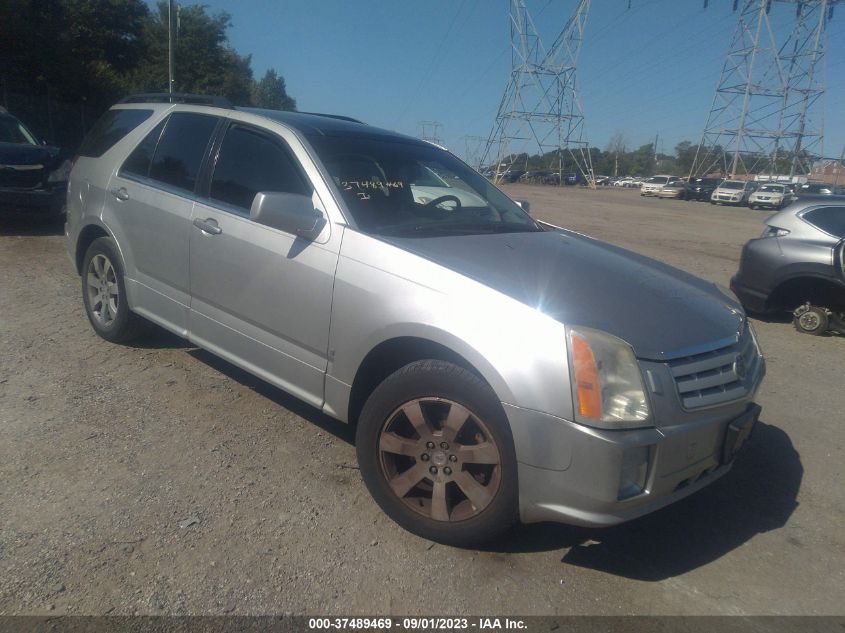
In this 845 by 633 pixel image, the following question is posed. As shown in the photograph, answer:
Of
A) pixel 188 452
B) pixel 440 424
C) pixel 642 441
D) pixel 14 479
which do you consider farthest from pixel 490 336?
pixel 14 479

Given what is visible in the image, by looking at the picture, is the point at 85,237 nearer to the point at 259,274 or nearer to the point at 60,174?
the point at 259,274

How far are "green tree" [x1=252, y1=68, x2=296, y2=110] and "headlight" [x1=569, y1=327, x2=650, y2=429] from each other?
70.8m

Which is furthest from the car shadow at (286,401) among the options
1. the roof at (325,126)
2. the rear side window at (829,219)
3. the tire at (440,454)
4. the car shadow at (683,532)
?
the rear side window at (829,219)

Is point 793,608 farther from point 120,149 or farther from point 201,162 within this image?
point 120,149

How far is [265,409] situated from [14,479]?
4.55 ft

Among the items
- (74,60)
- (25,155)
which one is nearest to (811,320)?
(25,155)

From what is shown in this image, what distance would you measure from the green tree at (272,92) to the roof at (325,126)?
224 ft

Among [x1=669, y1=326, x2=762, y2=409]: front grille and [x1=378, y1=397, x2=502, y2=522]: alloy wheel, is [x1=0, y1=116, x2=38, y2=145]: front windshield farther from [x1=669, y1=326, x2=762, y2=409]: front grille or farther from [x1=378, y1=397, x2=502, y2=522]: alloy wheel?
[x1=669, y1=326, x2=762, y2=409]: front grille

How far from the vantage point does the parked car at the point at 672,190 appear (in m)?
47.8

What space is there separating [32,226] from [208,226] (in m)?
8.50

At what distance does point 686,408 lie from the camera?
267 centimetres

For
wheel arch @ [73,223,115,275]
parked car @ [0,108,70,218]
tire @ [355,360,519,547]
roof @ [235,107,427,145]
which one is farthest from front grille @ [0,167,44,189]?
tire @ [355,360,519,547]

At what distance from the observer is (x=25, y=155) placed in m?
9.75

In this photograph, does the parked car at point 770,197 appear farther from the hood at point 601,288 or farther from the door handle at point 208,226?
the door handle at point 208,226
